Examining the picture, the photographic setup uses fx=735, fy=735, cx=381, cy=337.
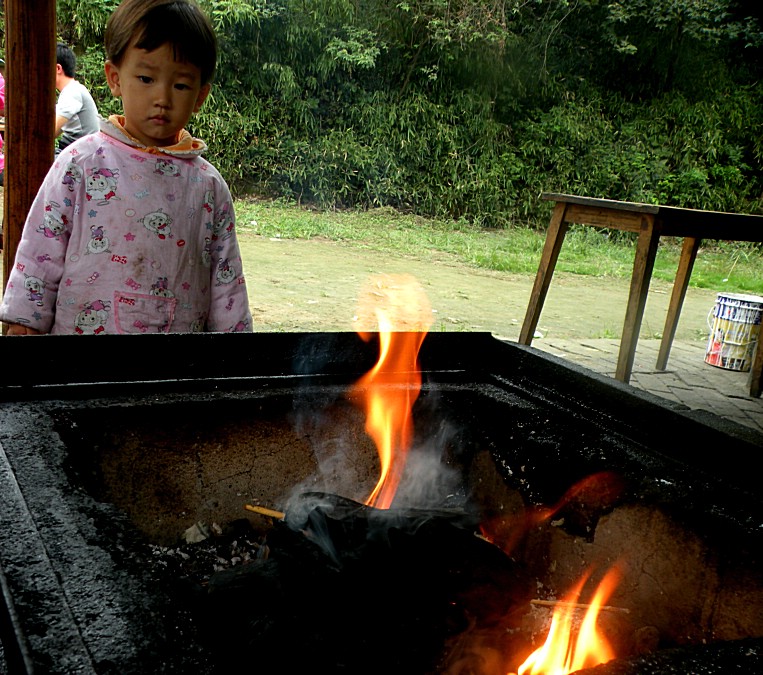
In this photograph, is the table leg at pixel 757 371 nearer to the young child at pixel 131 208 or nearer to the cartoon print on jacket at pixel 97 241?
the young child at pixel 131 208

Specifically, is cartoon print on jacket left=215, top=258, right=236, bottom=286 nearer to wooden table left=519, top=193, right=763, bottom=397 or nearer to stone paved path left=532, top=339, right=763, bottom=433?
wooden table left=519, top=193, right=763, bottom=397

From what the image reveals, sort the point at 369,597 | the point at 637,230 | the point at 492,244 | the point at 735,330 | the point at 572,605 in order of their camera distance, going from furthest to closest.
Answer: the point at 492,244
the point at 735,330
the point at 637,230
the point at 572,605
the point at 369,597

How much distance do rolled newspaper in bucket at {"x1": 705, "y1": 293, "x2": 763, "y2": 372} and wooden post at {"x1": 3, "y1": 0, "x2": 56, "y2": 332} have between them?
4796 millimetres

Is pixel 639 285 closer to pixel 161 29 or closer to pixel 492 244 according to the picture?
pixel 161 29

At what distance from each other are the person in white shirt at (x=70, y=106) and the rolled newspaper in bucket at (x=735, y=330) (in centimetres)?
529

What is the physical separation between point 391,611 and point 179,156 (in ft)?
5.04

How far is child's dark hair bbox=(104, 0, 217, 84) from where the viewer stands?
6.52 feet

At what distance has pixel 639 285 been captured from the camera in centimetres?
429

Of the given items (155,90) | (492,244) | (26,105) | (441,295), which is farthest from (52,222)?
(492,244)

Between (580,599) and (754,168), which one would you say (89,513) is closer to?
(580,599)

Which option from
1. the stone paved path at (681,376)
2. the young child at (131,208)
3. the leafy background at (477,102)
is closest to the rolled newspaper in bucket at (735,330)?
the stone paved path at (681,376)

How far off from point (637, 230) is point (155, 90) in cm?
307

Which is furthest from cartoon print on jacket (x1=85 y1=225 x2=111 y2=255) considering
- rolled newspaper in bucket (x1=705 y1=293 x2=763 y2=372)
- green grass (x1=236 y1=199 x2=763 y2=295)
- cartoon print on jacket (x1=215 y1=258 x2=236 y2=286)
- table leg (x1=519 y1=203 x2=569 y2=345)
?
green grass (x1=236 y1=199 x2=763 y2=295)

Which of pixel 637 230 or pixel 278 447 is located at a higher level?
pixel 637 230
